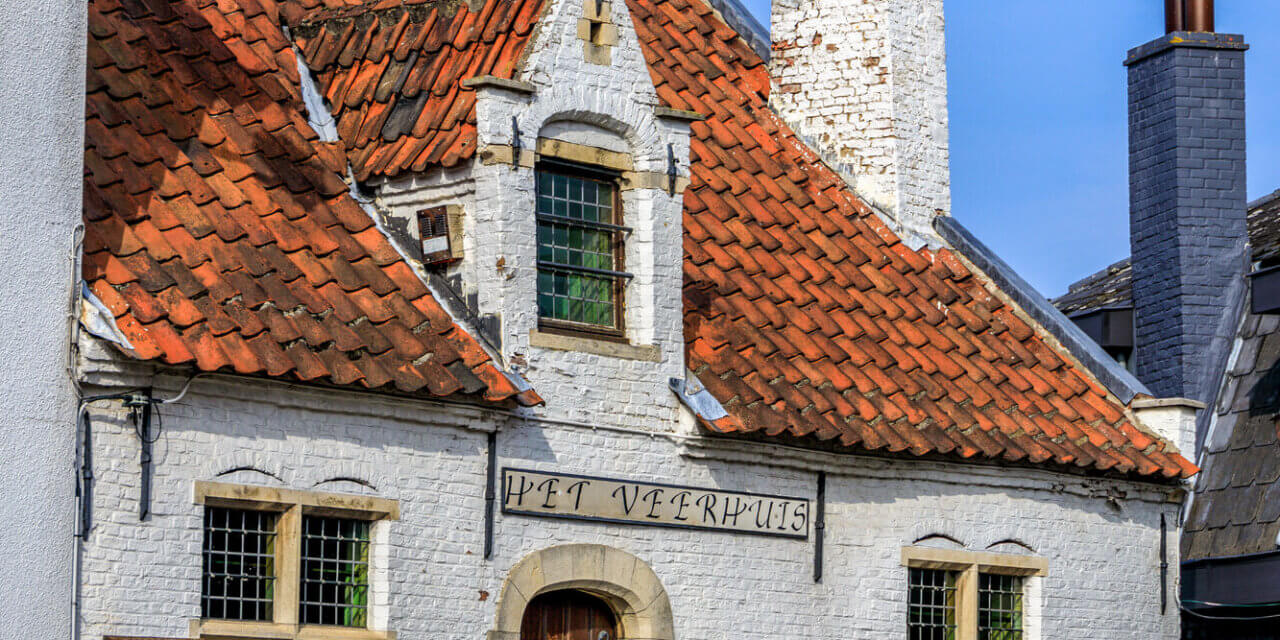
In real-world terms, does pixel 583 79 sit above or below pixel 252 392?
above

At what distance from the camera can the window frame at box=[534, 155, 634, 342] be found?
616 inches

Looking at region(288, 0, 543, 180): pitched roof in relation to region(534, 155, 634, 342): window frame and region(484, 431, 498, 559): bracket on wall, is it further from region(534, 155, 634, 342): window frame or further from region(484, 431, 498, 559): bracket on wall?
region(484, 431, 498, 559): bracket on wall

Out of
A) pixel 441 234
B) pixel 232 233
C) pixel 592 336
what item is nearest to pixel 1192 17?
pixel 592 336

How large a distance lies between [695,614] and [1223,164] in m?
7.80

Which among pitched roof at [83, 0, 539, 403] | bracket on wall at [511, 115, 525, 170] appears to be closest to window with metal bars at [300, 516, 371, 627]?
pitched roof at [83, 0, 539, 403]

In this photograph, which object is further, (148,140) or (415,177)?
(415,177)

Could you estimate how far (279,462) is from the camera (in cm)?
1390

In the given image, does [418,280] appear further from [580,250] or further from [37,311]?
[37,311]

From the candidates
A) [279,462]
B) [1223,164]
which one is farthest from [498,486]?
[1223,164]

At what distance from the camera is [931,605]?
1745cm

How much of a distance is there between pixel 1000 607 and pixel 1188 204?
4879 millimetres

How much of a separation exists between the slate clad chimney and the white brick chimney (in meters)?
2.50

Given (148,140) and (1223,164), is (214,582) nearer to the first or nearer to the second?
(148,140)

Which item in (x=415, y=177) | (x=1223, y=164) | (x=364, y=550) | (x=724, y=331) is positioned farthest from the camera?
(x=1223, y=164)
